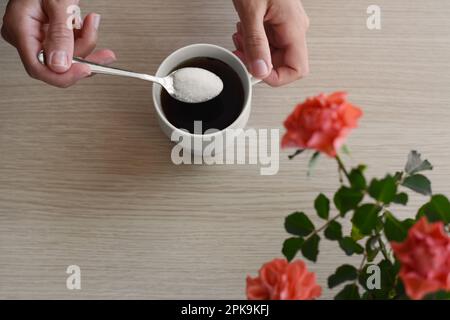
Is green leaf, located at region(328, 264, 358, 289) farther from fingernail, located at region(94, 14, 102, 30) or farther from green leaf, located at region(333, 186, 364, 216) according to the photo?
fingernail, located at region(94, 14, 102, 30)

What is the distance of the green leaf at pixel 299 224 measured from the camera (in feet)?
1.56

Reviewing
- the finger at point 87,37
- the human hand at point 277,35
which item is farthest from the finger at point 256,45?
the finger at point 87,37

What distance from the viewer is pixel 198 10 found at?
777 mm

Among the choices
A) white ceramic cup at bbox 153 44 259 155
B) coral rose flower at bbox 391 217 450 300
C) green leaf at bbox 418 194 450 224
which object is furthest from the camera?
white ceramic cup at bbox 153 44 259 155

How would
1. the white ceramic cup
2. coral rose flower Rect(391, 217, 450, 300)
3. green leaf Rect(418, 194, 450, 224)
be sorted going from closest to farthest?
coral rose flower Rect(391, 217, 450, 300) → green leaf Rect(418, 194, 450, 224) → the white ceramic cup

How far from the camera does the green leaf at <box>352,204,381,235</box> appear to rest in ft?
1.36

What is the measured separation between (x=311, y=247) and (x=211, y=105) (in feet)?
0.90

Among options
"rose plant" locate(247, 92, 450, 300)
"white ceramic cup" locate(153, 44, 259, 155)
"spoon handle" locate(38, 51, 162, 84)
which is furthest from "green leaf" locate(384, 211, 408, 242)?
"spoon handle" locate(38, 51, 162, 84)

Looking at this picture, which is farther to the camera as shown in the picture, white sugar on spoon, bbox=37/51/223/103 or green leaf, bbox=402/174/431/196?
white sugar on spoon, bbox=37/51/223/103

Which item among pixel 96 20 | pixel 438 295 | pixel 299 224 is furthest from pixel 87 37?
pixel 438 295

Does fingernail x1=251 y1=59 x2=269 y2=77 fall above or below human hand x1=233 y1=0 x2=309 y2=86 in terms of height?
below

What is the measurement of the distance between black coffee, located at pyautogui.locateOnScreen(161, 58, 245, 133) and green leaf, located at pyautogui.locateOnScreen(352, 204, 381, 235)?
10.9 inches

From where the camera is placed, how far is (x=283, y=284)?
372 mm

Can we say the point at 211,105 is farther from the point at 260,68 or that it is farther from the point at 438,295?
the point at 438,295
